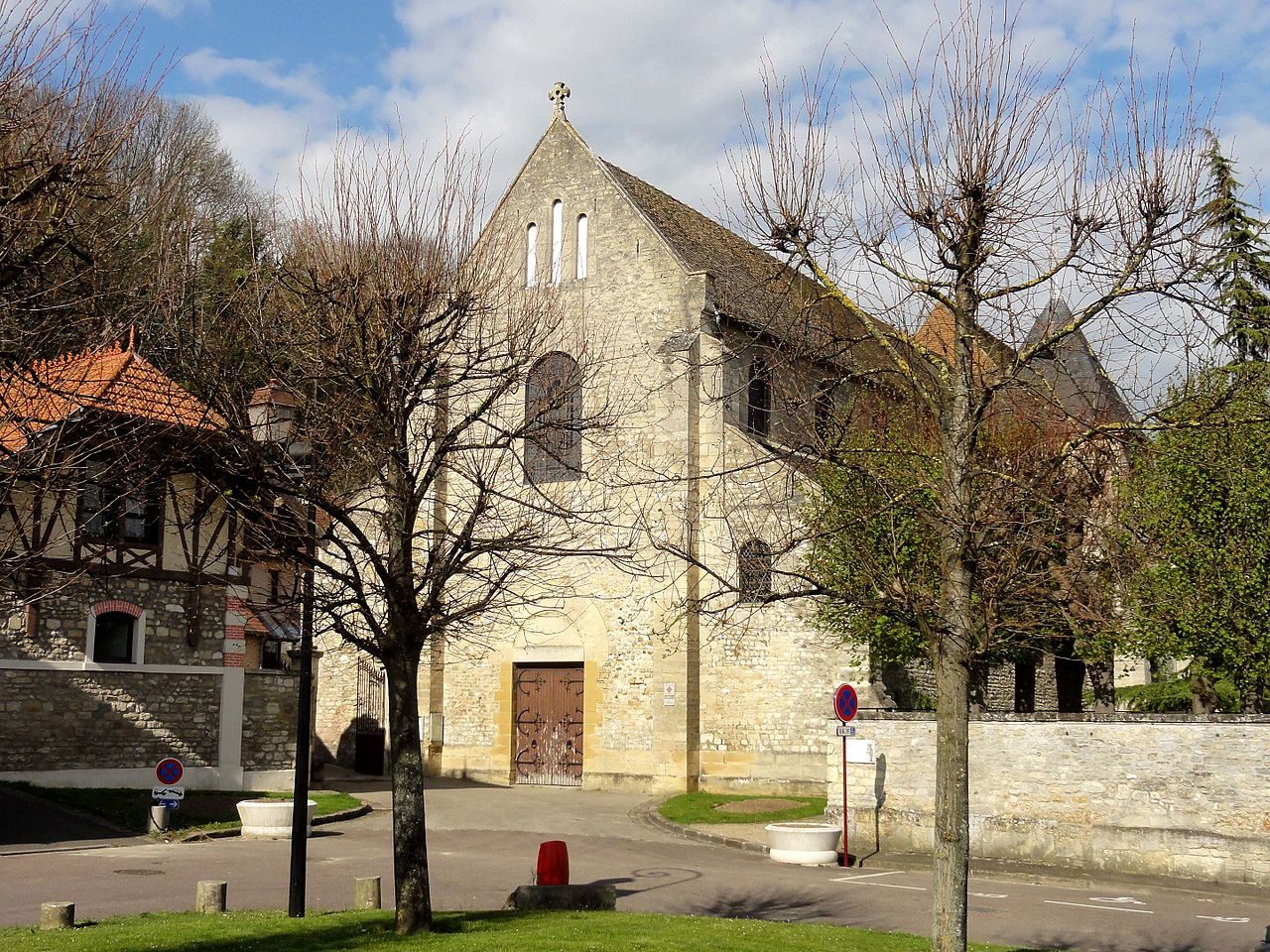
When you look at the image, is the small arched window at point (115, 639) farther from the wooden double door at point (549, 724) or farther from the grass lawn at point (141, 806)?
the wooden double door at point (549, 724)

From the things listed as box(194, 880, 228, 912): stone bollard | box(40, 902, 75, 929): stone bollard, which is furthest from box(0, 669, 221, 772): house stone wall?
box(40, 902, 75, 929): stone bollard

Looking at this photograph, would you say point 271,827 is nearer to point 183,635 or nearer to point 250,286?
point 183,635

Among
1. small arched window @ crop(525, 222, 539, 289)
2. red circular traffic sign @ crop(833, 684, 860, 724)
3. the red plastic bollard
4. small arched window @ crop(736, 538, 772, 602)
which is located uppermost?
small arched window @ crop(525, 222, 539, 289)

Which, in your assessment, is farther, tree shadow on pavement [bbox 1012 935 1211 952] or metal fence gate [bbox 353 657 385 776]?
metal fence gate [bbox 353 657 385 776]

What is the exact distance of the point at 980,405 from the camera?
8.02m

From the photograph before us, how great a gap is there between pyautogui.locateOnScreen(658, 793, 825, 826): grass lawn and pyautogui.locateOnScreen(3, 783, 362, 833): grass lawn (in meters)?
5.37

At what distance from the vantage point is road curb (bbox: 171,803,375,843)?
18.0m

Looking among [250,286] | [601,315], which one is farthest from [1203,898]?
[601,315]

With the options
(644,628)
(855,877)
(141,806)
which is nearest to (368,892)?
(855,877)

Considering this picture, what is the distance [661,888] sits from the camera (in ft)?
46.0

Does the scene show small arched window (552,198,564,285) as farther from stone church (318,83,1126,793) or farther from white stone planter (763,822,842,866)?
white stone planter (763,822,842,866)

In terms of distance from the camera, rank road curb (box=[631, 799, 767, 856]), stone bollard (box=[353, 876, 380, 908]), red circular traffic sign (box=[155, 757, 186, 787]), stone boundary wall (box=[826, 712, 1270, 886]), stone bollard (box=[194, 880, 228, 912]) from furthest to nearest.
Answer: road curb (box=[631, 799, 767, 856]) → red circular traffic sign (box=[155, 757, 186, 787]) → stone boundary wall (box=[826, 712, 1270, 886]) → stone bollard (box=[353, 876, 380, 908]) → stone bollard (box=[194, 880, 228, 912])

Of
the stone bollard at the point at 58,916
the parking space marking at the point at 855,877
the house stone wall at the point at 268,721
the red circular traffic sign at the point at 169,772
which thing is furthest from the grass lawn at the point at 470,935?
the house stone wall at the point at 268,721

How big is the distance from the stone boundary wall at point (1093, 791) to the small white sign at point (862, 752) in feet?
0.76
